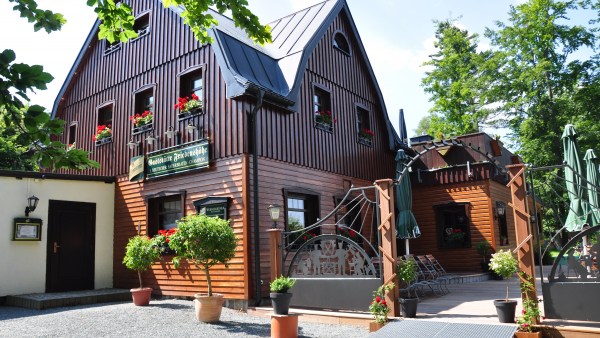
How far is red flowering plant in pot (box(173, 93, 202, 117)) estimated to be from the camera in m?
10.8

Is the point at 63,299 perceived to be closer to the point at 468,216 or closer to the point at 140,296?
the point at 140,296

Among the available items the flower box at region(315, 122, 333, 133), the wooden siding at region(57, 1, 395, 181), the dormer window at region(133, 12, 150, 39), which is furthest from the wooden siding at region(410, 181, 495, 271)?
the dormer window at region(133, 12, 150, 39)

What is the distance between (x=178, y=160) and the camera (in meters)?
10.9

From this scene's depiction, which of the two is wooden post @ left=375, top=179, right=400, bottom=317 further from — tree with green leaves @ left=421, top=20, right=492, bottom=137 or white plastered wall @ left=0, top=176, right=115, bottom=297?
tree with green leaves @ left=421, top=20, right=492, bottom=137

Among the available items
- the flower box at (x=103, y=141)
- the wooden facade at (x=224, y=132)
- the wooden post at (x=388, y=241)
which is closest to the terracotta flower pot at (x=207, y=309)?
the wooden facade at (x=224, y=132)

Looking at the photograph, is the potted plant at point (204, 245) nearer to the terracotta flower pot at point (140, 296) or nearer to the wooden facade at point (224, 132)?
the wooden facade at point (224, 132)

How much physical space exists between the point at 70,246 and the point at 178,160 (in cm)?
375

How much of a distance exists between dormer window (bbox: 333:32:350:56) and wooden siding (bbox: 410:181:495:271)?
4.99m

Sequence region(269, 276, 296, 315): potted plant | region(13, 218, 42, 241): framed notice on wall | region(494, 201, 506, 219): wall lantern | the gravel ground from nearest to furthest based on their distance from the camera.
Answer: the gravel ground → region(269, 276, 296, 315): potted plant → region(13, 218, 42, 241): framed notice on wall → region(494, 201, 506, 219): wall lantern

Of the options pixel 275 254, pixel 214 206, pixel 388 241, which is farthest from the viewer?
pixel 214 206

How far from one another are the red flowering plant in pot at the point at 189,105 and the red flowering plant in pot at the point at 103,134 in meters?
2.99

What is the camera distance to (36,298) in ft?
31.9

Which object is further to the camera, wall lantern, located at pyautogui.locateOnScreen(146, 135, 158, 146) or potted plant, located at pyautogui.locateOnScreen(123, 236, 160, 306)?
wall lantern, located at pyautogui.locateOnScreen(146, 135, 158, 146)

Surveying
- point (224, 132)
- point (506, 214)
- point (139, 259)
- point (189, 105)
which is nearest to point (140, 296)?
point (139, 259)
